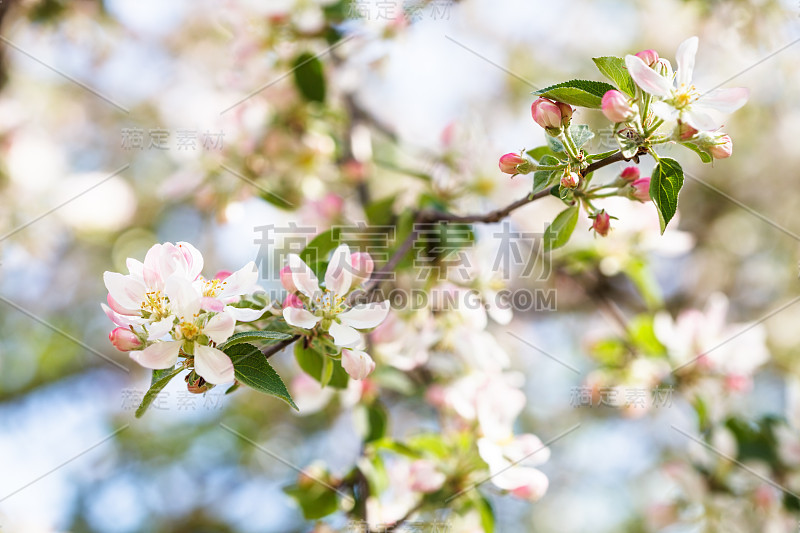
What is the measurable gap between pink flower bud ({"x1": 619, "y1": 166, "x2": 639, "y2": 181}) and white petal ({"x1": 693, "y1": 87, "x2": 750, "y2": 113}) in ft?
0.40

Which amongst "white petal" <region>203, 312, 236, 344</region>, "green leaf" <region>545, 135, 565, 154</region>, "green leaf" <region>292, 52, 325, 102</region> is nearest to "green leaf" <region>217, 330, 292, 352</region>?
"white petal" <region>203, 312, 236, 344</region>

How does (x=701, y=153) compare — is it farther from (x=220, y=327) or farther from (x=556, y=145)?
(x=220, y=327)

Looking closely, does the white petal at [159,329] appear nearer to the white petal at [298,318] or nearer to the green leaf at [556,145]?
the white petal at [298,318]

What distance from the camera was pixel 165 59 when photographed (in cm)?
335

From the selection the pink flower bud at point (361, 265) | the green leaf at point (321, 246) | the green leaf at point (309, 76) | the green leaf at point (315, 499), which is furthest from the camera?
the green leaf at point (309, 76)

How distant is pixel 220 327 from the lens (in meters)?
0.83

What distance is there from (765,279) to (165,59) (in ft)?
9.77

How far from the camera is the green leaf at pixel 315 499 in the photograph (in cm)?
127

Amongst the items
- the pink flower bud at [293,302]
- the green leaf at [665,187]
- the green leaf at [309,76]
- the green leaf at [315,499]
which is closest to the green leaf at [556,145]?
the green leaf at [665,187]

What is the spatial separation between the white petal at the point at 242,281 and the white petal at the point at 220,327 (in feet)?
0.25

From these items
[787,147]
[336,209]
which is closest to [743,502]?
[336,209]

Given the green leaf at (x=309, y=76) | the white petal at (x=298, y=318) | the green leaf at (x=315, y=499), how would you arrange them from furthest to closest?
the green leaf at (x=309, y=76), the green leaf at (x=315, y=499), the white petal at (x=298, y=318)

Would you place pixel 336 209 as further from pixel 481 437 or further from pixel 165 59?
pixel 165 59

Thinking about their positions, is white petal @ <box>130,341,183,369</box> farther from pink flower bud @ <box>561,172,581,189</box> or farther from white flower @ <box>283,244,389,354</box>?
pink flower bud @ <box>561,172,581,189</box>
